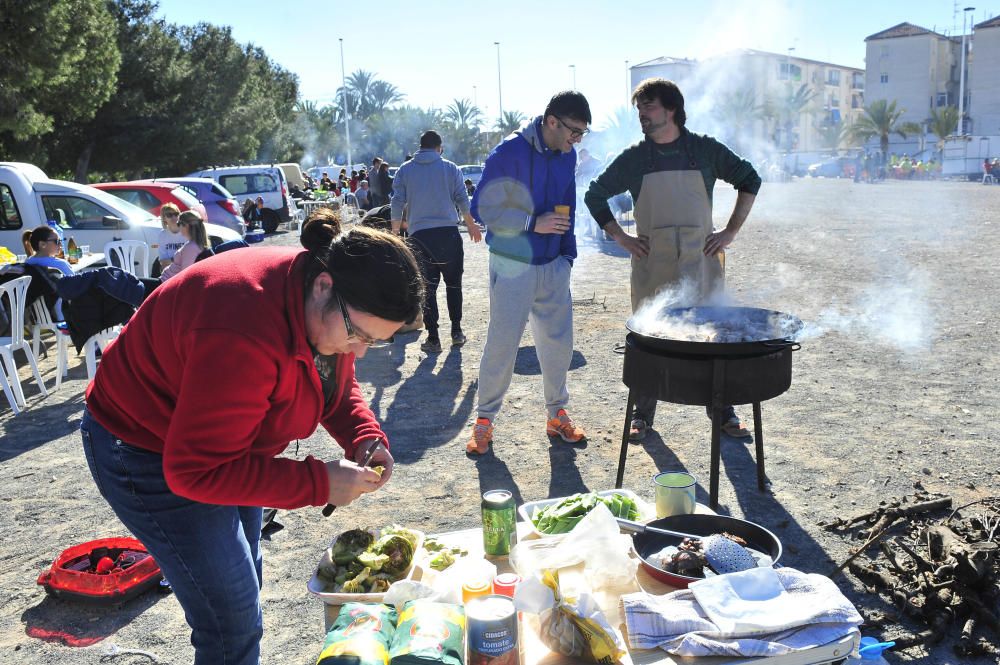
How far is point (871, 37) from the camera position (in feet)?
226

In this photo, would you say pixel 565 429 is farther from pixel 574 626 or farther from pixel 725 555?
pixel 574 626

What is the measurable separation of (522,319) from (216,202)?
46.6 feet

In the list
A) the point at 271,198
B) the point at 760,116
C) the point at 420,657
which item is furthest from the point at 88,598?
the point at 760,116

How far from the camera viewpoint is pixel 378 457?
7.23 feet

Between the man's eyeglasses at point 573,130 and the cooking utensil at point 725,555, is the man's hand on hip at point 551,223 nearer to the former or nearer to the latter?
the man's eyeglasses at point 573,130

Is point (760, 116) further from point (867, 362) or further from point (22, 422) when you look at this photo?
point (22, 422)

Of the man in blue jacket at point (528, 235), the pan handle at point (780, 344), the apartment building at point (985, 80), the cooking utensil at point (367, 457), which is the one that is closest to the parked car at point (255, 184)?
the man in blue jacket at point (528, 235)

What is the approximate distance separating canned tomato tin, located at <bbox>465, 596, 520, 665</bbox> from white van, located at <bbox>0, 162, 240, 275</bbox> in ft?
33.1

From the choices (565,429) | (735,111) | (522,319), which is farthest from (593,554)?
(735,111)

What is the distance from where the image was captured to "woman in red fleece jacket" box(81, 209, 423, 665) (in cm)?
168

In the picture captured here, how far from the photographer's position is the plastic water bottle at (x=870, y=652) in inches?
95.2

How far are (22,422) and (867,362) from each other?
273 inches

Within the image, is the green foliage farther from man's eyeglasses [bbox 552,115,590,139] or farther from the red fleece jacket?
the red fleece jacket

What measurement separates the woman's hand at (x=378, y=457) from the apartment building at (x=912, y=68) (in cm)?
7757
